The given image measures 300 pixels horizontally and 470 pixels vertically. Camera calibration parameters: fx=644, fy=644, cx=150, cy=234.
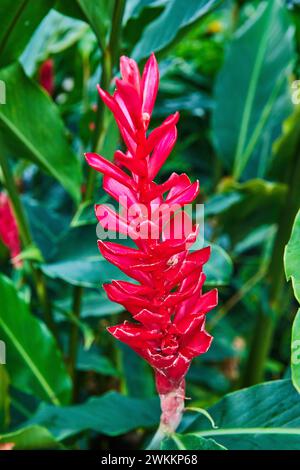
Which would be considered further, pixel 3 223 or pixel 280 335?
pixel 280 335

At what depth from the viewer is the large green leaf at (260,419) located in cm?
65

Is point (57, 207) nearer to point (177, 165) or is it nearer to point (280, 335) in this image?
point (177, 165)

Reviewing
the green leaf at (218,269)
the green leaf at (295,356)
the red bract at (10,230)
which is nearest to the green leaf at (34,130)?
the red bract at (10,230)

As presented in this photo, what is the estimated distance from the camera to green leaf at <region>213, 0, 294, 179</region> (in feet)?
3.98

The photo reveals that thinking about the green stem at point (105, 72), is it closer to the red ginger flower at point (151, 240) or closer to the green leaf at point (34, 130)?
the green leaf at point (34, 130)

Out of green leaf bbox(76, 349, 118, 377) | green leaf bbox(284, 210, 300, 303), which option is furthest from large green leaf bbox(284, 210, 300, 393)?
green leaf bbox(76, 349, 118, 377)

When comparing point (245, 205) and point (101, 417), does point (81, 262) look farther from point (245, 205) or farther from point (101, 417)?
point (245, 205)

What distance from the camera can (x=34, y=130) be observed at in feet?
2.87

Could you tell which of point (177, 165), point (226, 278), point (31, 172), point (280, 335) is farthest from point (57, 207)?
point (226, 278)

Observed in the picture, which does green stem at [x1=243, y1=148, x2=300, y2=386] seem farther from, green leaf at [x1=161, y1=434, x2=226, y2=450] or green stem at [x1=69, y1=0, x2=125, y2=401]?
green leaf at [x1=161, y1=434, x2=226, y2=450]

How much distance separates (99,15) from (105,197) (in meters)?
0.24

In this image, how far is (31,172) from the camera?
1.70m

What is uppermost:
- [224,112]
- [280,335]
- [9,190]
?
[224,112]

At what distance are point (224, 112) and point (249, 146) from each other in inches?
3.3
